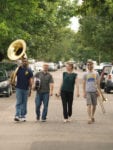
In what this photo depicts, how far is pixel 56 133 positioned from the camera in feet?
48.9

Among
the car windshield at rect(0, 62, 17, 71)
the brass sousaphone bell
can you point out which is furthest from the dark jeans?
the car windshield at rect(0, 62, 17, 71)

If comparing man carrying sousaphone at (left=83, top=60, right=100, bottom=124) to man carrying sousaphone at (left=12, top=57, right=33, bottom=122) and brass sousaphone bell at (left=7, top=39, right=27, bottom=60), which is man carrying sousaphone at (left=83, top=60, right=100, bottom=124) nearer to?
man carrying sousaphone at (left=12, top=57, right=33, bottom=122)

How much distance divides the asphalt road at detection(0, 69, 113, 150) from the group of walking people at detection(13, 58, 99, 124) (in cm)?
35

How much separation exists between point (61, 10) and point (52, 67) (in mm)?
37343

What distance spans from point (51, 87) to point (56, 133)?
10.7ft

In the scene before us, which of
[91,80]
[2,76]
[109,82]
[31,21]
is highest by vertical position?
[31,21]

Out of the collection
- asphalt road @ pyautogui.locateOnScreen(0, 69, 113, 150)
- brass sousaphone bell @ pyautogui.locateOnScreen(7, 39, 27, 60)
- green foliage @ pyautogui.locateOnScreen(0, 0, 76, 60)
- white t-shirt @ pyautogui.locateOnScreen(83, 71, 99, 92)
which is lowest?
asphalt road @ pyautogui.locateOnScreen(0, 69, 113, 150)

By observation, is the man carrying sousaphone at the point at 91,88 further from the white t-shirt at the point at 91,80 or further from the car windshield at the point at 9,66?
the car windshield at the point at 9,66

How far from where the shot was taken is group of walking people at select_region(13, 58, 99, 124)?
17.8 m

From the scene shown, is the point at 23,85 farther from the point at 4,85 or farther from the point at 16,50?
the point at 4,85

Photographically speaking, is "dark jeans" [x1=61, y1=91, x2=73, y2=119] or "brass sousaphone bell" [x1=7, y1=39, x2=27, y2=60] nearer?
"dark jeans" [x1=61, y1=91, x2=73, y2=119]

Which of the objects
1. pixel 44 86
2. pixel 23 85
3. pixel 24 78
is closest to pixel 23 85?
pixel 23 85

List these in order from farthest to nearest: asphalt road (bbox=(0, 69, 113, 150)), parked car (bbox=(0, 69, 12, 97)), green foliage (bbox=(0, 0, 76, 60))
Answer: green foliage (bbox=(0, 0, 76, 60)), parked car (bbox=(0, 69, 12, 97)), asphalt road (bbox=(0, 69, 113, 150))

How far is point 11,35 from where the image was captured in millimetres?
41656
